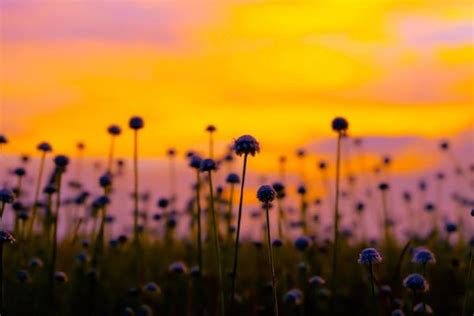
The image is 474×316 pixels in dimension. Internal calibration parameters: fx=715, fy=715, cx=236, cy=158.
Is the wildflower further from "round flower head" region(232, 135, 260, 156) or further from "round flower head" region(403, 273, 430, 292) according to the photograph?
"round flower head" region(232, 135, 260, 156)

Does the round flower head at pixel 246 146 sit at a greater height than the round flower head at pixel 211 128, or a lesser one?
lesser

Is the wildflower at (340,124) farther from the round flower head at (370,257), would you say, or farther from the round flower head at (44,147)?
the round flower head at (44,147)

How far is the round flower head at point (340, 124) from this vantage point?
6.63 m

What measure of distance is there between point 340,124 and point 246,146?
2.55 meters

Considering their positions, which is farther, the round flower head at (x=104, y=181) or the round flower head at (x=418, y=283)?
the round flower head at (x=104, y=181)

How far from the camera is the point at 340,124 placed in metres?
6.63

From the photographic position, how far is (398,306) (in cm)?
593

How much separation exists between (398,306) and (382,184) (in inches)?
149

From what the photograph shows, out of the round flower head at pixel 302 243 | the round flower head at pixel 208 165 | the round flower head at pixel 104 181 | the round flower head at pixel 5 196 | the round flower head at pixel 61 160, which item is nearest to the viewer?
the round flower head at pixel 208 165

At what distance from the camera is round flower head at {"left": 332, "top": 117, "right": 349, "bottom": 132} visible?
663cm

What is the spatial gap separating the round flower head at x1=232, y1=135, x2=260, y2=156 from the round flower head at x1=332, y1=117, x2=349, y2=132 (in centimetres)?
245

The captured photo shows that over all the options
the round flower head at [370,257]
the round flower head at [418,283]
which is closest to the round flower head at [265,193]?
the round flower head at [370,257]

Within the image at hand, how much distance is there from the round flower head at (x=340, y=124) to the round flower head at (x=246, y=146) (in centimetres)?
245

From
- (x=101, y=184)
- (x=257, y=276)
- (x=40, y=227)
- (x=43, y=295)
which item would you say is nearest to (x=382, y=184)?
(x=257, y=276)
